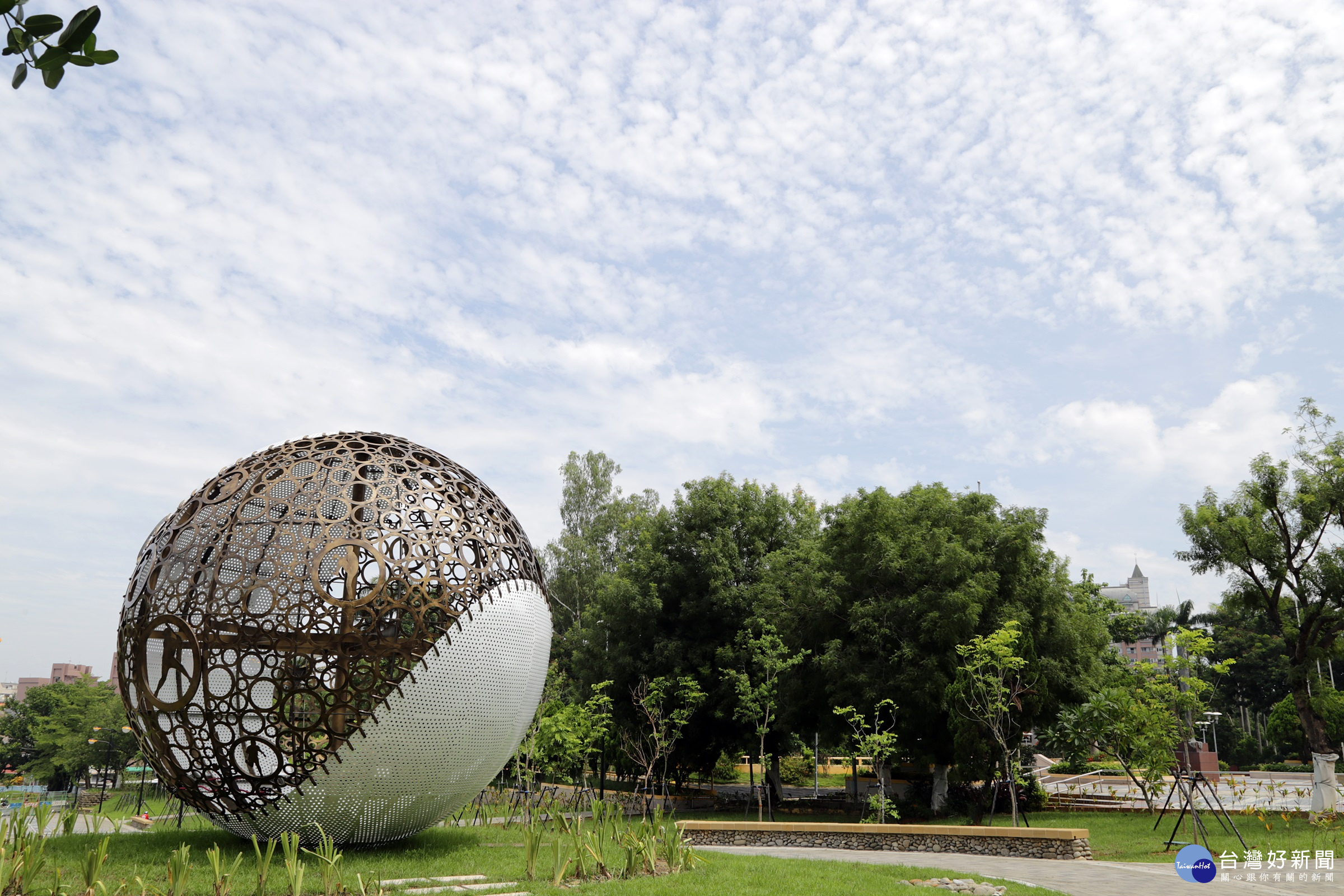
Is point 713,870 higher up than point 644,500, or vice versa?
point 644,500

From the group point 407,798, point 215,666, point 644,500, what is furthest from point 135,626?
point 644,500

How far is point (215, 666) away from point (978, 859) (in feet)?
36.2

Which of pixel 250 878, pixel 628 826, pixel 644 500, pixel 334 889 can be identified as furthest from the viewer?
pixel 644 500

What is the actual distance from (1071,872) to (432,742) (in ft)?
28.1

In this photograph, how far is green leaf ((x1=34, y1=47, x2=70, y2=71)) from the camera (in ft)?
7.35

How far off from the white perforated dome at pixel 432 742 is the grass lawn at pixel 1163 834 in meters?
9.69

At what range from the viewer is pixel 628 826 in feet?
37.0

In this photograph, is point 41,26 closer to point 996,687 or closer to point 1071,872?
point 1071,872

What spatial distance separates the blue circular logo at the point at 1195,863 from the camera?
353 inches

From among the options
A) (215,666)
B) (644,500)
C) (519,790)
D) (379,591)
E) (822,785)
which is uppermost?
(644,500)

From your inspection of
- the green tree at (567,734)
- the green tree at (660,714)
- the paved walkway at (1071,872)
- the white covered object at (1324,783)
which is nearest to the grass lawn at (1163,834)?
the white covered object at (1324,783)

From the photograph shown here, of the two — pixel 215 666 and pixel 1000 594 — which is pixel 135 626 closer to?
pixel 215 666

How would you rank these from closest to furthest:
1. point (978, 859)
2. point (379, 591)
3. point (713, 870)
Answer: point (379, 591) < point (713, 870) < point (978, 859)

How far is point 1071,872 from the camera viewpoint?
37.8 feet
